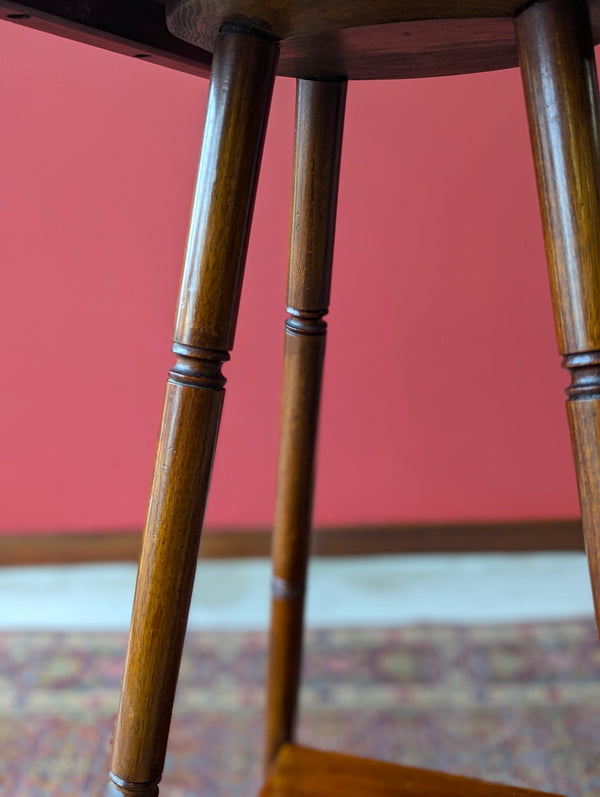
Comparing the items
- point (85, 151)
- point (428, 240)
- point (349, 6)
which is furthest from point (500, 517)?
point (349, 6)

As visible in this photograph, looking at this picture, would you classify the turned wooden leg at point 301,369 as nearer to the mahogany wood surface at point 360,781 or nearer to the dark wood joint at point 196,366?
the mahogany wood surface at point 360,781

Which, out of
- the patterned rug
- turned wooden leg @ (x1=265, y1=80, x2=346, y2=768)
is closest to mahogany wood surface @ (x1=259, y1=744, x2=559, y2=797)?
turned wooden leg @ (x1=265, y1=80, x2=346, y2=768)

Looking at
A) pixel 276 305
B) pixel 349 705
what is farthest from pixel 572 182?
pixel 276 305

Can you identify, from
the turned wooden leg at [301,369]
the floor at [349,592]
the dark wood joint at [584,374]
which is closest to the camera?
the dark wood joint at [584,374]

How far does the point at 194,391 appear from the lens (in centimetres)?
40

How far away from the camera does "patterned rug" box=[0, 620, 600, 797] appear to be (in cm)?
94

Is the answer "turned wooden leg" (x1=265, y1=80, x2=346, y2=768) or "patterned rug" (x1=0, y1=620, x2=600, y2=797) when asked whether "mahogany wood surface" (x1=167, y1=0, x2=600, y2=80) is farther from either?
"patterned rug" (x1=0, y1=620, x2=600, y2=797)

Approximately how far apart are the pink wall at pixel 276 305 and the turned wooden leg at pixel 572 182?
3.30 ft

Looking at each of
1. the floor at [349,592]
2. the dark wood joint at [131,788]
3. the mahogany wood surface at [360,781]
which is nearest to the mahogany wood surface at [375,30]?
the dark wood joint at [131,788]

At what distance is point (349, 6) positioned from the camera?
37cm

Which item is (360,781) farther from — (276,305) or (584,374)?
(276,305)

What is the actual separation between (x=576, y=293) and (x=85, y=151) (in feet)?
3.66

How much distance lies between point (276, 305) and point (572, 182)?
1049 millimetres

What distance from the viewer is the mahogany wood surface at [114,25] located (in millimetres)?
413
